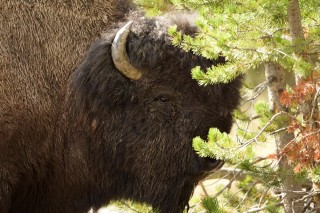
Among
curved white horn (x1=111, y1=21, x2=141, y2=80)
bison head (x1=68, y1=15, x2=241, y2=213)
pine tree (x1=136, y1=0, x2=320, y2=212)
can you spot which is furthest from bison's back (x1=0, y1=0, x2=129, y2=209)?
pine tree (x1=136, y1=0, x2=320, y2=212)

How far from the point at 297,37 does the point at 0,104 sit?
2.14 metres

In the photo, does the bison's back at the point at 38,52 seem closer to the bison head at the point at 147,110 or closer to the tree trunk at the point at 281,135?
the bison head at the point at 147,110

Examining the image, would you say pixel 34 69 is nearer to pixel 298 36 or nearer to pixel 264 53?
pixel 264 53

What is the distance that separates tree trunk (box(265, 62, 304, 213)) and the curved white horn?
1250 millimetres

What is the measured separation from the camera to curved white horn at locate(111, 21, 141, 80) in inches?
180

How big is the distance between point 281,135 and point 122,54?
148cm

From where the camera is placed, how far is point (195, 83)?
4.63 metres

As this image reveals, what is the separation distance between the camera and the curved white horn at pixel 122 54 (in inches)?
180

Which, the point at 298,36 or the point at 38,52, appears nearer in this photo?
the point at 298,36

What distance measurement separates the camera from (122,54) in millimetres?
4578

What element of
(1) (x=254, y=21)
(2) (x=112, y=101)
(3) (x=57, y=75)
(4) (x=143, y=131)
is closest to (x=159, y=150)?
(4) (x=143, y=131)

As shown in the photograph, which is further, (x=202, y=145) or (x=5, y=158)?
(x=5, y=158)

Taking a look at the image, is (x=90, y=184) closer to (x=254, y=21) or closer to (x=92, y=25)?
(x=92, y=25)

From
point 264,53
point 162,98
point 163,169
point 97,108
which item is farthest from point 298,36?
point 97,108
